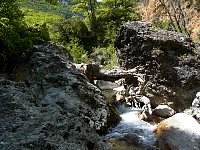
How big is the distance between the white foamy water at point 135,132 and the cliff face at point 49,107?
43 cm

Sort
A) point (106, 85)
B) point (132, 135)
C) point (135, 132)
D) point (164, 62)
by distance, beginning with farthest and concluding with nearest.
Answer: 1. point (106, 85)
2. point (164, 62)
3. point (135, 132)
4. point (132, 135)

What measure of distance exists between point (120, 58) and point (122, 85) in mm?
1451

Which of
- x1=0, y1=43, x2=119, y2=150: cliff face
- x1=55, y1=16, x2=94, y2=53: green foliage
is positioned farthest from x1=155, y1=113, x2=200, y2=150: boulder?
x1=55, y1=16, x2=94, y2=53: green foliage

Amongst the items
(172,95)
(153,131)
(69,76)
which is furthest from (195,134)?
(172,95)

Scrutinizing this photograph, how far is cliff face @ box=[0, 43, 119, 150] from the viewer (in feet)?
21.5

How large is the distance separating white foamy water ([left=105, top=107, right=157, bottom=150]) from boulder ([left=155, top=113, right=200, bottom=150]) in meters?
0.38

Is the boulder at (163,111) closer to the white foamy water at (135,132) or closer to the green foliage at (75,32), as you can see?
the white foamy water at (135,132)

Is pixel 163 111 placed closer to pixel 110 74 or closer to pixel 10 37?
pixel 110 74

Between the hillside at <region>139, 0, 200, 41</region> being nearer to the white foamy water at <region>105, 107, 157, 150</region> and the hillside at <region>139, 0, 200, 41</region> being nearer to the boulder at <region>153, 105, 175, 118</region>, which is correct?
the boulder at <region>153, 105, 175, 118</region>

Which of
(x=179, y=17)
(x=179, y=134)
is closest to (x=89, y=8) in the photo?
(x=179, y=17)

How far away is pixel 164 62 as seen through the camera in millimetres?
15469

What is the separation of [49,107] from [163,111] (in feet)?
22.1

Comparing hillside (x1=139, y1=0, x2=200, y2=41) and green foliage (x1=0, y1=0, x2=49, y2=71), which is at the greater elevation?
green foliage (x1=0, y1=0, x2=49, y2=71)

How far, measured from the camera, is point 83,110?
922 centimetres
